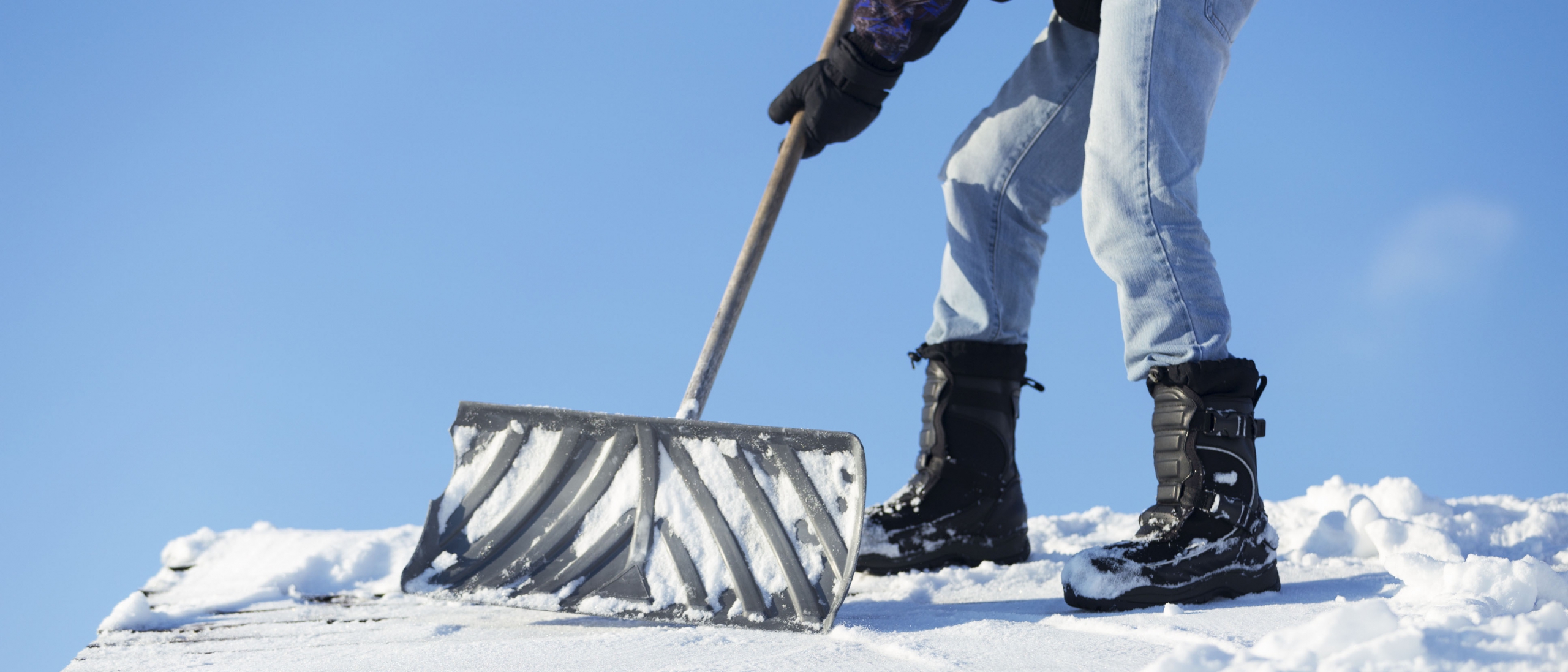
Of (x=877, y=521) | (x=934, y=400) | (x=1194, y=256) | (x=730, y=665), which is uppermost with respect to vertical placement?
(x=1194, y=256)

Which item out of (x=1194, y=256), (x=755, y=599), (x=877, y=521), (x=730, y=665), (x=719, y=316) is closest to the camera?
(x=730, y=665)

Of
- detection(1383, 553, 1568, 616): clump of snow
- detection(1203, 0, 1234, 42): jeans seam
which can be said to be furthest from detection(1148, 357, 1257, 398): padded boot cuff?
detection(1203, 0, 1234, 42): jeans seam

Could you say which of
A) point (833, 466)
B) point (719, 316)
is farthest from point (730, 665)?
point (719, 316)

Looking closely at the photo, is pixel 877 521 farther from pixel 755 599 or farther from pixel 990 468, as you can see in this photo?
pixel 755 599

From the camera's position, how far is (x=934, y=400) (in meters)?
2.39

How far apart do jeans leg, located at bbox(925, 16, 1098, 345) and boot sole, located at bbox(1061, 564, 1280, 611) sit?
2.64 ft

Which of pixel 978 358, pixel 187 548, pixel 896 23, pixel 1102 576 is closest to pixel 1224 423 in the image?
pixel 1102 576

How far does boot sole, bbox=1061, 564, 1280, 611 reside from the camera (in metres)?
1.72

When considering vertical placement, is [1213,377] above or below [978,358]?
below

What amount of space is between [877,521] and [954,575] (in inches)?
9.9

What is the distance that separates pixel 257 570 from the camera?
2561mm

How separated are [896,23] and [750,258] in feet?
2.37

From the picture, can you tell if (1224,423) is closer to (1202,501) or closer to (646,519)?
(1202,501)

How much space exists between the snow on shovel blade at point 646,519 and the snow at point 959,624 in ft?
0.10
